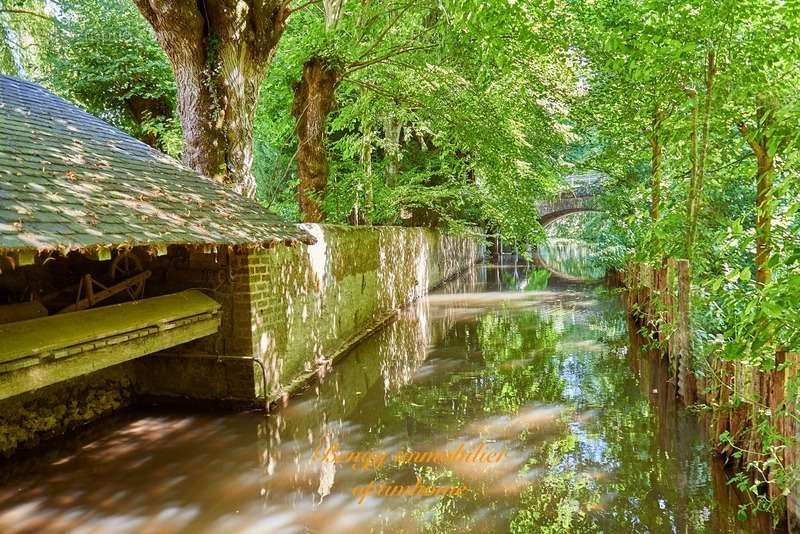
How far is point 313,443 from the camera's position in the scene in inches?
199

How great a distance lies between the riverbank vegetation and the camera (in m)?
4.22

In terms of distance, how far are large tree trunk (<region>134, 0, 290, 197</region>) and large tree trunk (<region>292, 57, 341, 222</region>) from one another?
2.81m

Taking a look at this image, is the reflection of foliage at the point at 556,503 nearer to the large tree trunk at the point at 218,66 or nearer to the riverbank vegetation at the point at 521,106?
the riverbank vegetation at the point at 521,106

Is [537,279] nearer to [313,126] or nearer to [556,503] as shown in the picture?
[313,126]

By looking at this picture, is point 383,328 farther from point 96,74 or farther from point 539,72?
point 96,74

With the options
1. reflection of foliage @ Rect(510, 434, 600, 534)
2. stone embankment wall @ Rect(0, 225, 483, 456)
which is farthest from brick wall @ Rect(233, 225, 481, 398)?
reflection of foliage @ Rect(510, 434, 600, 534)

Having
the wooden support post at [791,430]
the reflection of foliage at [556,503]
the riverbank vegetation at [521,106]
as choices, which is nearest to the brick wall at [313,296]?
the riverbank vegetation at [521,106]

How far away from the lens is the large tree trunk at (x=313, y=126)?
394 inches

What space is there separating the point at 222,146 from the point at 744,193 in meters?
10.1

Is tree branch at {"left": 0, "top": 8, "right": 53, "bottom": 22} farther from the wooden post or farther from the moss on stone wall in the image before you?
the wooden post

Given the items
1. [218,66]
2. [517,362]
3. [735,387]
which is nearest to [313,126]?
[218,66]

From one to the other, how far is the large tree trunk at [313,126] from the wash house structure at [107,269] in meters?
4.16

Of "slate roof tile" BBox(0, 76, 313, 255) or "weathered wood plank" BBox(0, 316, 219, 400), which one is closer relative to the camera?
"slate roof tile" BBox(0, 76, 313, 255)

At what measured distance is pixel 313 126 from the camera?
1017 cm
